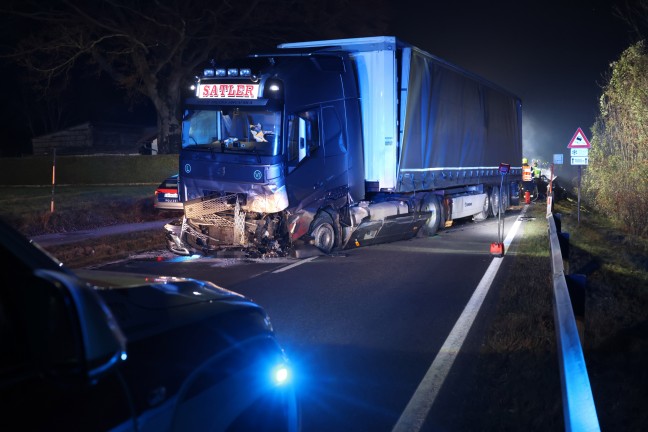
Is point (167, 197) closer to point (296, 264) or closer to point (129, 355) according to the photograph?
point (296, 264)

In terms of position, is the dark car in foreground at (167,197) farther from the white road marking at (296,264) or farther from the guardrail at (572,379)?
the guardrail at (572,379)

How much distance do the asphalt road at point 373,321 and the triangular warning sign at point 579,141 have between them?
7.24m

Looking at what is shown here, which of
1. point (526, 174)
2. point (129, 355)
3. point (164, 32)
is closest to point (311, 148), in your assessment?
point (129, 355)

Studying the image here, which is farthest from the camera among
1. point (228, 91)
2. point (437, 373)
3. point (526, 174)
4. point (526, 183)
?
point (526, 183)

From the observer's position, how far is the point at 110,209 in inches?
809

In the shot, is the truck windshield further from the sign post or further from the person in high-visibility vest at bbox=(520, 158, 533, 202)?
the person in high-visibility vest at bbox=(520, 158, 533, 202)

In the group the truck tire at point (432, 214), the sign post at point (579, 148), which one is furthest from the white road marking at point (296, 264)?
the sign post at point (579, 148)

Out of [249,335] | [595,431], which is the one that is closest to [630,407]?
[595,431]

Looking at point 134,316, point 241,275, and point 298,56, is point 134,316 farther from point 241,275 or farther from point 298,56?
point 298,56

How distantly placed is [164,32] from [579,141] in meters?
20.4

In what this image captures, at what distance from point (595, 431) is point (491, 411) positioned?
231cm

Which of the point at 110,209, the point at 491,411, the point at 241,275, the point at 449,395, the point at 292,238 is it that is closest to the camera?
the point at 491,411

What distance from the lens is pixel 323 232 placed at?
13.5 meters

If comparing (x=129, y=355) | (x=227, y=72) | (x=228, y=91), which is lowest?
(x=129, y=355)
